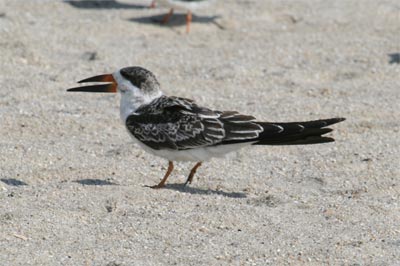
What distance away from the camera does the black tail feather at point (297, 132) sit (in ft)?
18.8

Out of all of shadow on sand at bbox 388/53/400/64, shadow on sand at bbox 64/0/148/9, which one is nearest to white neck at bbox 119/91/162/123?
shadow on sand at bbox 388/53/400/64

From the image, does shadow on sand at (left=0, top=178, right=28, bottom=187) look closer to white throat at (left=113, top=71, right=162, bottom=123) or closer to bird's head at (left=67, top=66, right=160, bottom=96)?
white throat at (left=113, top=71, right=162, bottom=123)

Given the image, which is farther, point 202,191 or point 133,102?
point 133,102

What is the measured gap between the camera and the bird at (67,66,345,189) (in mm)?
5777

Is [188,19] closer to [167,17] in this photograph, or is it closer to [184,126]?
[167,17]

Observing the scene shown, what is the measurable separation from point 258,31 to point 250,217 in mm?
4937

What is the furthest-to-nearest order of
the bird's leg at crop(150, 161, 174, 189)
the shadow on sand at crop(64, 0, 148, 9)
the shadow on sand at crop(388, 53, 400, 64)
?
the shadow on sand at crop(64, 0, 148, 9) → the shadow on sand at crop(388, 53, 400, 64) → the bird's leg at crop(150, 161, 174, 189)

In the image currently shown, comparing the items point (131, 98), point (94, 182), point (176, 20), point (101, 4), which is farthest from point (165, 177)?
point (101, 4)

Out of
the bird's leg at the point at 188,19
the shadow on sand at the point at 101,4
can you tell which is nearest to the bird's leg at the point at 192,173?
the bird's leg at the point at 188,19

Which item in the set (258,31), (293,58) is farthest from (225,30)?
(293,58)

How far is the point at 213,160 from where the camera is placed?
679cm

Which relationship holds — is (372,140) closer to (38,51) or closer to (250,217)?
(250,217)

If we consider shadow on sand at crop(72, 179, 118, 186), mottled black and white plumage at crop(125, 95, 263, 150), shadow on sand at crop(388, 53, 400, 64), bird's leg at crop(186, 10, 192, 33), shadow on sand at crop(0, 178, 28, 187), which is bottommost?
bird's leg at crop(186, 10, 192, 33)

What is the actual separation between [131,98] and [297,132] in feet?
3.71
